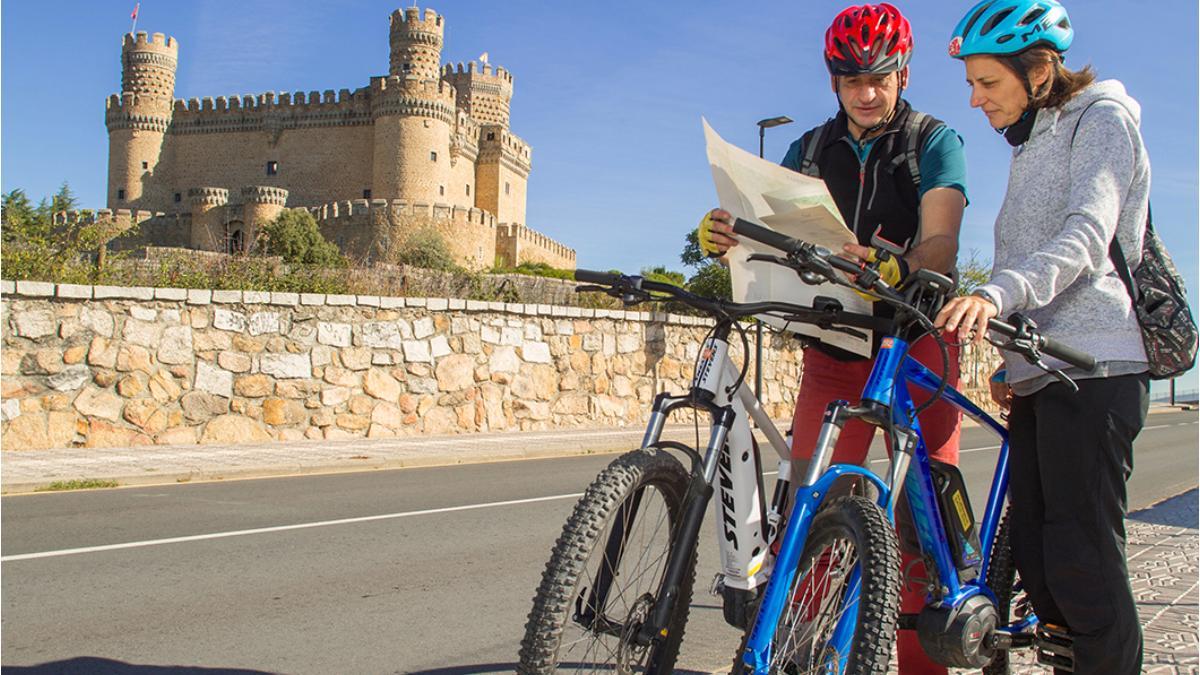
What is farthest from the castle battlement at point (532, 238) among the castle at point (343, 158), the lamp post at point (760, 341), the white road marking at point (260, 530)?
the white road marking at point (260, 530)

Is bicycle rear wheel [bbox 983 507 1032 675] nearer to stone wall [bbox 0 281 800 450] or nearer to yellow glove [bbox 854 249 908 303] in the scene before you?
yellow glove [bbox 854 249 908 303]

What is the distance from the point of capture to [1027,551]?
2963mm

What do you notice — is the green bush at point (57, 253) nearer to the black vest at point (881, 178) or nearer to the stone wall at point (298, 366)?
the stone wall at point (298, 366)

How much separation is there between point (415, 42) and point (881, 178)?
249ft

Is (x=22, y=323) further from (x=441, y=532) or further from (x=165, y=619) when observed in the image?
(x=165, y=619)

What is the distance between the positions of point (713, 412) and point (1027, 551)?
39.6 inches

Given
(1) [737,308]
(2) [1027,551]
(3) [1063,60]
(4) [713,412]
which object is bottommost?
(2) [1027,551]

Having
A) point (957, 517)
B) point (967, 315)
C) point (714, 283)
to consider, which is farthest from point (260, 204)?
point (967, 315)

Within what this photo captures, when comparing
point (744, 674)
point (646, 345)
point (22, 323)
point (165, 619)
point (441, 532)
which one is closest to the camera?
point (744, 674)

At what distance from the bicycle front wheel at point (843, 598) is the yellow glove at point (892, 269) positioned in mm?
598

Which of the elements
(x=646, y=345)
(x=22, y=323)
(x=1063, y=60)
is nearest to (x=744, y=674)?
(x=1063, y=60)

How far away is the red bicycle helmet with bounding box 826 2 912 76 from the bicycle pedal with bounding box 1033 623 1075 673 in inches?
64.4

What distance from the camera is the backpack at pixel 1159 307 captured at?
271 cm

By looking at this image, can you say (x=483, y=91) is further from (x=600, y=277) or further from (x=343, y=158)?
(x=600, y=277)
